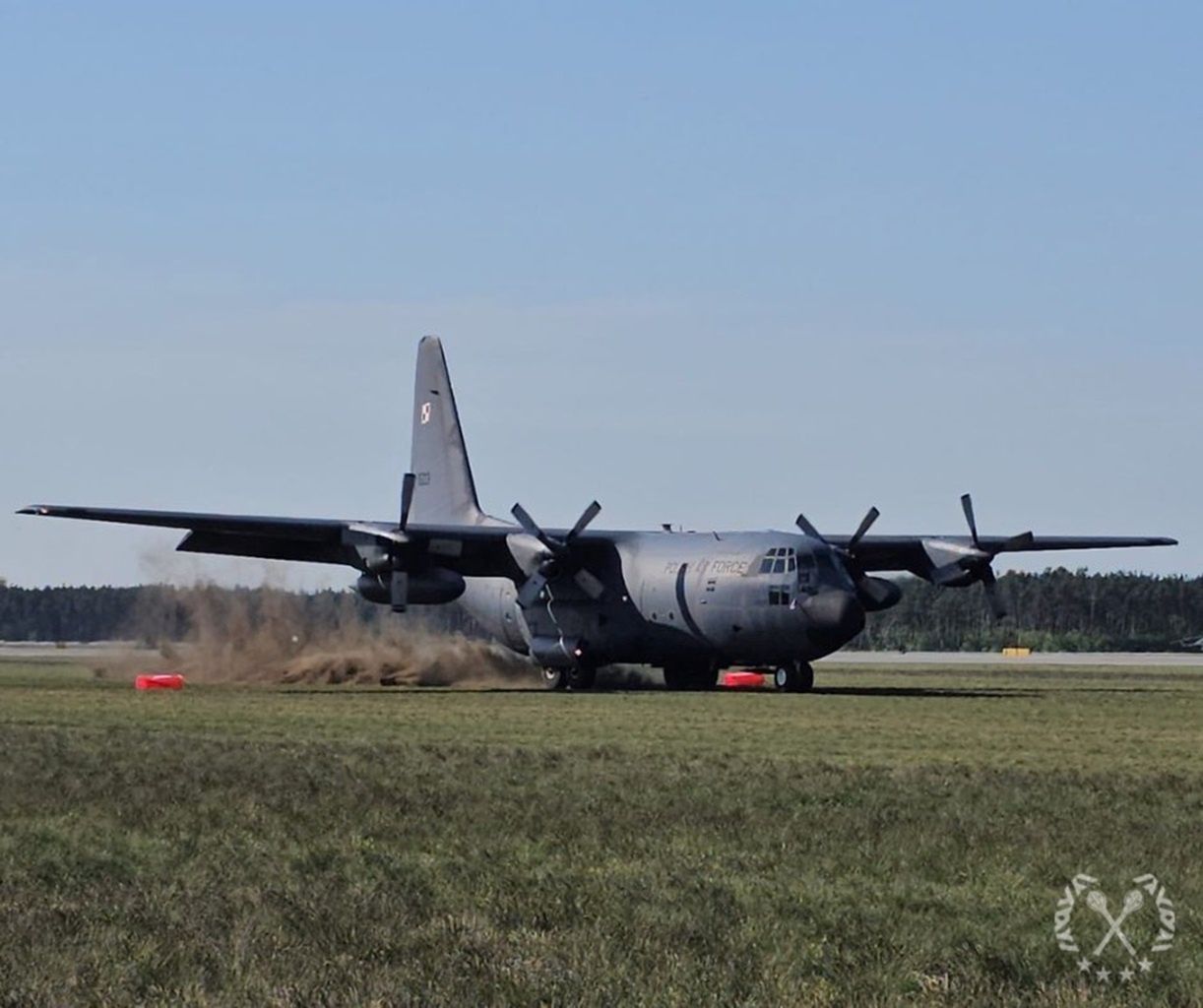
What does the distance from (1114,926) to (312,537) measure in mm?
36851

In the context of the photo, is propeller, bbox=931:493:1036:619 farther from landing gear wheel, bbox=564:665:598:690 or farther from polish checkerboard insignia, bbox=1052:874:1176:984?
polish checkerboard insignia, bbox=1052:874:1176:984

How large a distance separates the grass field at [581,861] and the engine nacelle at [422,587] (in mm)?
14892

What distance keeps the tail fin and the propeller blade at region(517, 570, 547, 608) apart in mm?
6586

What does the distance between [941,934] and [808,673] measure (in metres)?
35.6

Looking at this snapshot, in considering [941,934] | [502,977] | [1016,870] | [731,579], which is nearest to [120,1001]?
[502,977]

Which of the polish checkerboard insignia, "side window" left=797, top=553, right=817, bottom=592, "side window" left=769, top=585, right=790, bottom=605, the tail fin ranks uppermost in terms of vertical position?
the tail fin

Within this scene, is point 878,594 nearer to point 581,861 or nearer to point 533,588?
point 533,588

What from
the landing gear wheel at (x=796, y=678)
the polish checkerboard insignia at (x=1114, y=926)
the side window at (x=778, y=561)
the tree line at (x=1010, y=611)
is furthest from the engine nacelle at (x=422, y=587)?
the tree line at (x=1010, y=611)

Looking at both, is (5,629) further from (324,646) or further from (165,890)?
(165,890)

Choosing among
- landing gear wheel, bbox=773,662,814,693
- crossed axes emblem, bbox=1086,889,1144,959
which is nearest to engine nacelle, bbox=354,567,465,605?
landing gear wheel, bbox=773,662,814,693

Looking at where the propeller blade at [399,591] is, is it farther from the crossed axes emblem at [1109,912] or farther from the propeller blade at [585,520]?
the crossed axes emblem at [1109,912]

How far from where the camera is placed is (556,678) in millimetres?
52031

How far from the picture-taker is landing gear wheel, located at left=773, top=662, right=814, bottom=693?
158ft

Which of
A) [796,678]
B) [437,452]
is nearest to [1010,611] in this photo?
[437,452]
